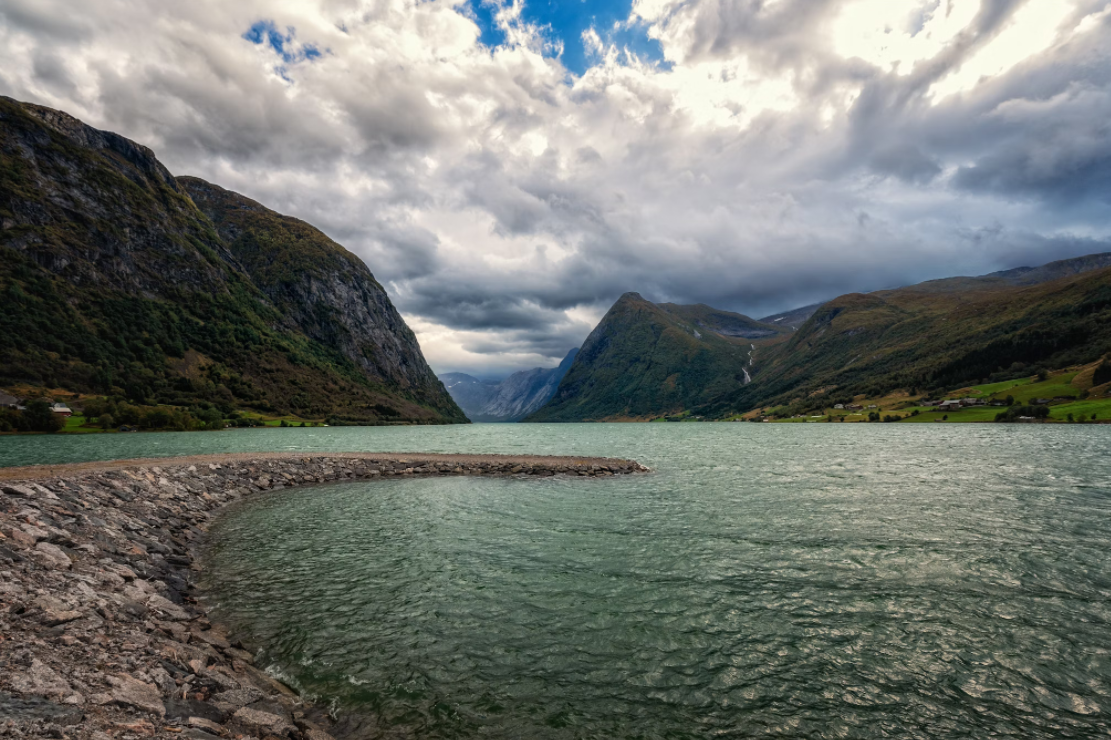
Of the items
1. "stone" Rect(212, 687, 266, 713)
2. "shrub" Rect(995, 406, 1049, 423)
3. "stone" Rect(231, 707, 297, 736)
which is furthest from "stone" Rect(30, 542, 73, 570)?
"shrub" Rect(995, 406, 1049, 423)

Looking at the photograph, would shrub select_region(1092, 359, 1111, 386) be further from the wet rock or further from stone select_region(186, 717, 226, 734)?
the wet rock

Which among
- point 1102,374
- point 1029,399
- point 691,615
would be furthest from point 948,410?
point 691,615

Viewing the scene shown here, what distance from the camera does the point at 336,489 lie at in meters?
44.1

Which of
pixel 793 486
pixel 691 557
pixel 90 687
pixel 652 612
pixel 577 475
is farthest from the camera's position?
pixel 577 475

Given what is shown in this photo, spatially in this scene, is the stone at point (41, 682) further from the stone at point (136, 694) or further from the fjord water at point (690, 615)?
the fjord water at point (690, 615)

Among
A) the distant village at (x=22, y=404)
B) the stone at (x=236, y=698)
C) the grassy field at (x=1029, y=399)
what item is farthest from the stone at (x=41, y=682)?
the grassy field at (x=1029, y=399)

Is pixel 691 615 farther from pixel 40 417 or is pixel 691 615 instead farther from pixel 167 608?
pixel 40 417

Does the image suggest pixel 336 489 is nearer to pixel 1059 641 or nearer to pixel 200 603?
pixel 200 603

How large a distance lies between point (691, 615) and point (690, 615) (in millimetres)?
34

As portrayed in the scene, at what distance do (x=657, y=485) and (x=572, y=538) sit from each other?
64.0ft

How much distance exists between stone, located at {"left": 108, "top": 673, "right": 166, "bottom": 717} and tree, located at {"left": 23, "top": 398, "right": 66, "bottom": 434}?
14454cm

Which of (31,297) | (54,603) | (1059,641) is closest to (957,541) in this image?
(1059,641)

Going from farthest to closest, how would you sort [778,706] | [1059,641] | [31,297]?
1. [31,297]
2. [1059,641]
3. [778,706]

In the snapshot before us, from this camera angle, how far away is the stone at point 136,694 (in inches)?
335
